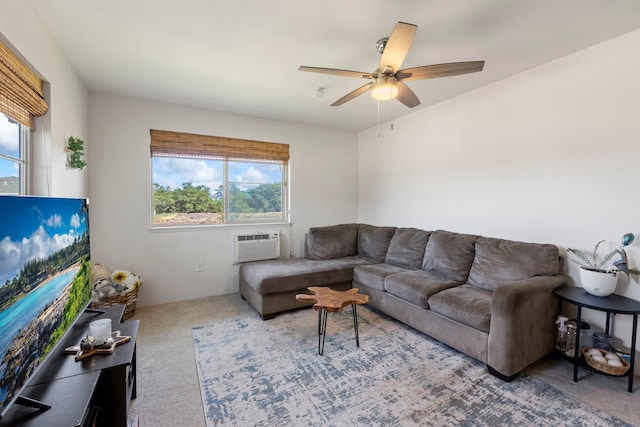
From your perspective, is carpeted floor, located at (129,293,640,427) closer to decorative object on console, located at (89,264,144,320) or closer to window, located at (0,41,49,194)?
decorative object on console, located at (89,264,144,320)

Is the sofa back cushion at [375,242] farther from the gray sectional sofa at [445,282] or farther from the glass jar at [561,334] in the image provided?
the glass jar at [561,334]

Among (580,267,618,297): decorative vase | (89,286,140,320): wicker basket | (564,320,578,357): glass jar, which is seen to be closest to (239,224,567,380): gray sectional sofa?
A: (564,320,578,357): glass jar

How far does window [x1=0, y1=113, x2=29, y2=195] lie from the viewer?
1.68 metres

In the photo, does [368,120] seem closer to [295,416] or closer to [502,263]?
[502,263]

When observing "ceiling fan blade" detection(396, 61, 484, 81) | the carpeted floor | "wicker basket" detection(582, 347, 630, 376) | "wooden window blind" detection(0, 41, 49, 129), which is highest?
"ceiling fan blade" detection(396, 61, 484, 81)

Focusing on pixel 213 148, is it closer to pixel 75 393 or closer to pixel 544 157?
pixel 75 393

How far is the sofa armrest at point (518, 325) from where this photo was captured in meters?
1.95

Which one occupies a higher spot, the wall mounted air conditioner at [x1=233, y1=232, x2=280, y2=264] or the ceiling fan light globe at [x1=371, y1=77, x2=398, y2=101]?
the ceiling fan light globe at [x1=371, y1=77, x2=398, y2=101]

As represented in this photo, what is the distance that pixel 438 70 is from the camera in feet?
6.21

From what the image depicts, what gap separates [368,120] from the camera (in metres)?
4.16

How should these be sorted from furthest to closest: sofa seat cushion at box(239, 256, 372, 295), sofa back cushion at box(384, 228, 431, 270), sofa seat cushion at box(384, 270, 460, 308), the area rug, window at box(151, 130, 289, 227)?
window at box(151, 130, 289, 227)
sofa back cushion at box(384, 228, 431, 270)
sofa seat cushion at box(239, 256, 372, 295)
sofa seat cushion at box(384, 270, 460, 308)
the area rug

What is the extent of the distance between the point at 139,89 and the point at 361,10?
2493 millimetres

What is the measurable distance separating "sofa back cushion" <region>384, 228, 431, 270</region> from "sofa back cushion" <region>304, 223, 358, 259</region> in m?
0.64

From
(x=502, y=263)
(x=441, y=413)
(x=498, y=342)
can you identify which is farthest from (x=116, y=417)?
(x=502, y=263)
